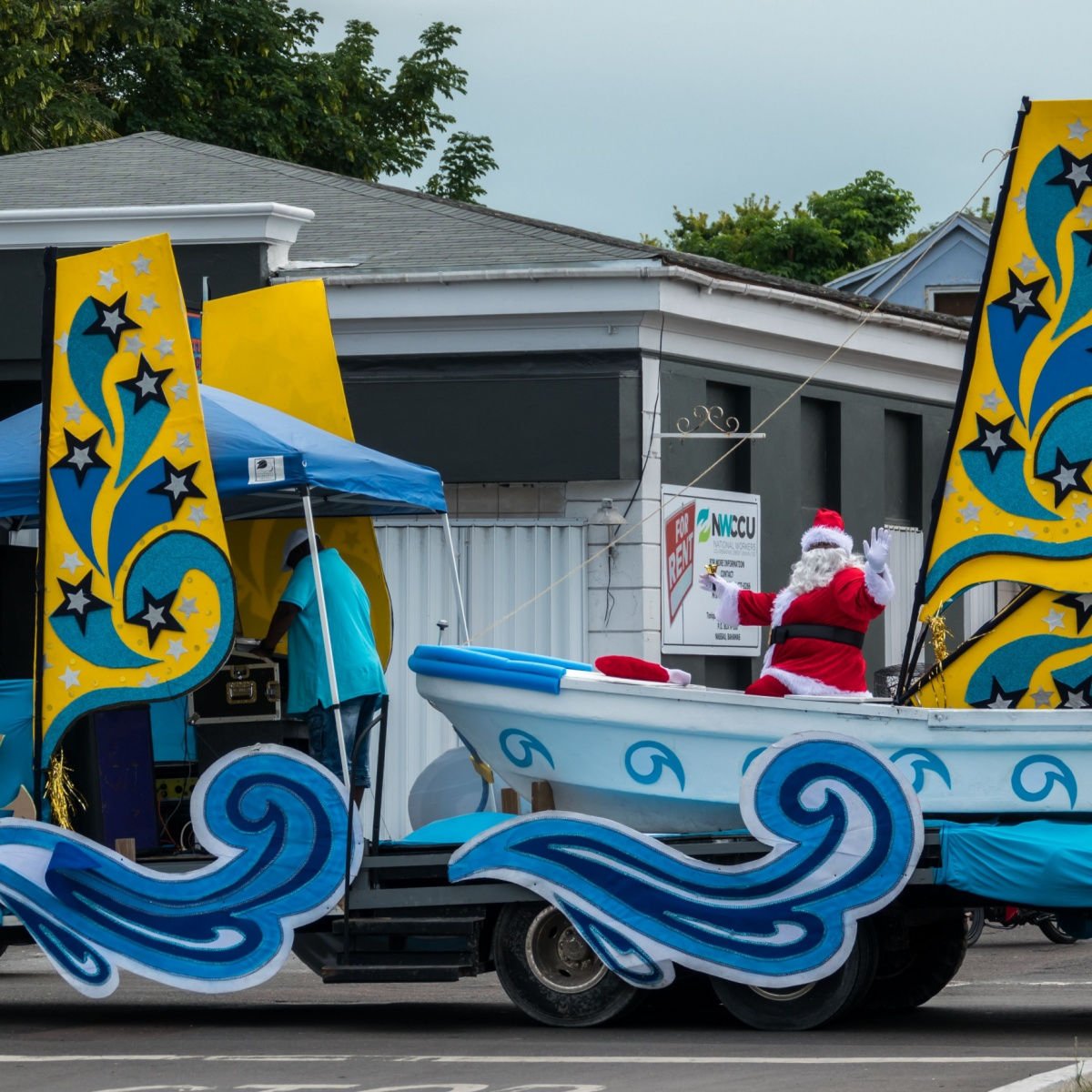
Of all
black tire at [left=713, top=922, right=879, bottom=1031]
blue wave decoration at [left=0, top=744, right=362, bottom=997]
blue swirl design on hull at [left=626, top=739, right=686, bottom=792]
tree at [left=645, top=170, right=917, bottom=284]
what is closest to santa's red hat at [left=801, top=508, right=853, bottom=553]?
blue swirl design on hull at [left=626, top=739, right=686, bottom=792]

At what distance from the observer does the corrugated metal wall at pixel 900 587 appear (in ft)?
73.8

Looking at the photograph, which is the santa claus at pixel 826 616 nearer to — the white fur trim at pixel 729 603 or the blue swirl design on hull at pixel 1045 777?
the white fur trim at pixel 729 603

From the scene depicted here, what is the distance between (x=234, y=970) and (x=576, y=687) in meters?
2.11

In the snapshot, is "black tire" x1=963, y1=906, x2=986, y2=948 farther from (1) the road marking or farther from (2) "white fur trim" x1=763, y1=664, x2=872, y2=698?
(1) the road marking

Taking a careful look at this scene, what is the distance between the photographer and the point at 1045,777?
1120cm

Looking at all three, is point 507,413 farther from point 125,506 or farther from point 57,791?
point 57,791

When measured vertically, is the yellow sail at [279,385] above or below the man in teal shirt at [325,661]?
above

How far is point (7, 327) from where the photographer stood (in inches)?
779

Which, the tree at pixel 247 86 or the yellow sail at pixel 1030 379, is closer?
the yellow sail at pixel 1030 379

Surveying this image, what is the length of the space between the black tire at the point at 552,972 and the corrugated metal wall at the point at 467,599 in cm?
716

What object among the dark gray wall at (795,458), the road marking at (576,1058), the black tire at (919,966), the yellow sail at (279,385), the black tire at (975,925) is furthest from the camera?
the dark gray wall at (795,458)

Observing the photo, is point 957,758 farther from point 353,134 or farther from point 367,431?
point 353,134

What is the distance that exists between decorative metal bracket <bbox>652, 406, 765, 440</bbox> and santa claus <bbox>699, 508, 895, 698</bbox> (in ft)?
19.2

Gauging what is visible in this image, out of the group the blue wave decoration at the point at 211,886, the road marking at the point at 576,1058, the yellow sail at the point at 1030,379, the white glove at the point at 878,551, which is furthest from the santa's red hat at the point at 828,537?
the road marking at the point at 576,1058
